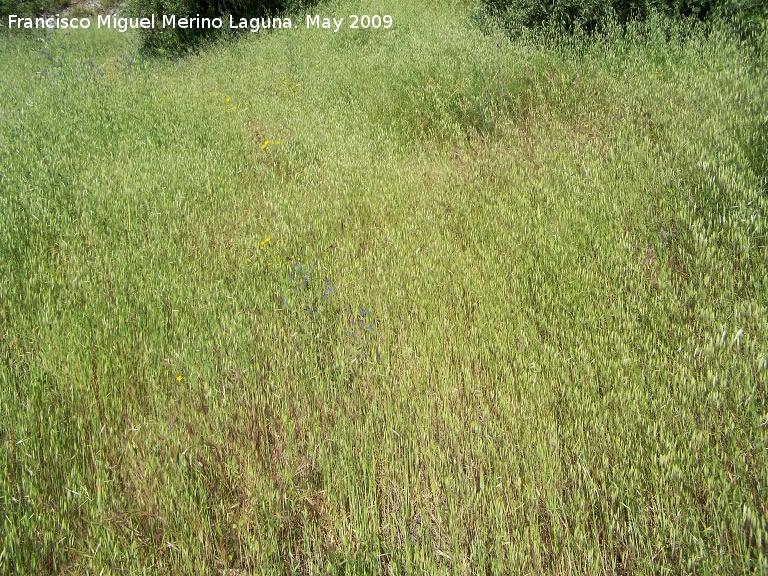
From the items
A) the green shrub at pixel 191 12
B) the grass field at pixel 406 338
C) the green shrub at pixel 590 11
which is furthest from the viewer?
the green shrub at pixel 191 12

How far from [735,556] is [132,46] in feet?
45.5

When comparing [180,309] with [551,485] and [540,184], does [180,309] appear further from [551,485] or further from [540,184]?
[540,184]

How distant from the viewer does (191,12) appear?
11180 millimetres

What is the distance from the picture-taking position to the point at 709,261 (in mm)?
2607

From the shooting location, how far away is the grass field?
66.8 inches

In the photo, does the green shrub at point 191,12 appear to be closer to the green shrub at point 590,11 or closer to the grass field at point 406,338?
the green shrub at point 590,11

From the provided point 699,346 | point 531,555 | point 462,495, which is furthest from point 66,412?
point 699,346

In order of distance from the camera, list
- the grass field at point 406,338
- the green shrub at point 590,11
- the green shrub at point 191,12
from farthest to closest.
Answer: the green shrub at point 191,12
the green shrub at point 590,11
the grass field at point 406,338

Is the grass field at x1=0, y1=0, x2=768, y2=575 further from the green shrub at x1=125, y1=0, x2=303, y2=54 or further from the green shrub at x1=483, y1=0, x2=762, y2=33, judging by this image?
the green shrub at x1=125, y1=0, x2=303, y2=54

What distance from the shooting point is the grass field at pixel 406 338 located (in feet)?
5.57

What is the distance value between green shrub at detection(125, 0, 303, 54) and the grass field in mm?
6608

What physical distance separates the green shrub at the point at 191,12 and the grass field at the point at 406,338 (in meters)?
6.61

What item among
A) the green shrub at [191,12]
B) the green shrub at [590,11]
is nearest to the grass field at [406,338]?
the green shrub at [590,11]

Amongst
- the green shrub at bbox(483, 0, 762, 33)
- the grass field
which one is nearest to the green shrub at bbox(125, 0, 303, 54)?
the green shrub at bbox(483, 0, 762, 33)
